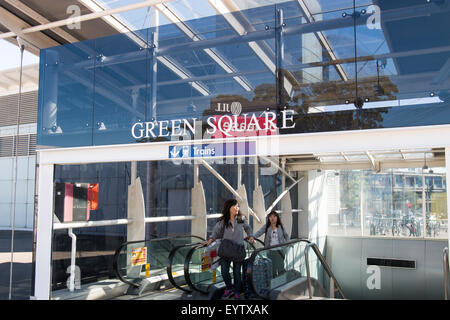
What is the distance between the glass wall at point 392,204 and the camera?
60.7 ft

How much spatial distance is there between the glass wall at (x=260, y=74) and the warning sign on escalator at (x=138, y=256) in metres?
2.43

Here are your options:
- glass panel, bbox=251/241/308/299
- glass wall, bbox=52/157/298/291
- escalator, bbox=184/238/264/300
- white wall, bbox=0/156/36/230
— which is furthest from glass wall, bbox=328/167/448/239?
white wall, bbox=0/156/36/230

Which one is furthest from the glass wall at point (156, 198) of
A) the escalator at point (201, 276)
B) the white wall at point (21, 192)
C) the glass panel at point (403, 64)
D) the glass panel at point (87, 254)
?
the glass panel at point (403, 64)

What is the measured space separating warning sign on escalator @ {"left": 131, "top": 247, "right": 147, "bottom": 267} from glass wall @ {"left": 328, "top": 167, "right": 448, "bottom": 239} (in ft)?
39.3

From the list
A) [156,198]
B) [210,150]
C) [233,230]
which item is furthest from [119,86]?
[156,198]

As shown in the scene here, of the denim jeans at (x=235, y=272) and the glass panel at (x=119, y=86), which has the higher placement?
the glass panel at (x=119, y=86)

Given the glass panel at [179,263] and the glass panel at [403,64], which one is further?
the glass panel at [179,263]

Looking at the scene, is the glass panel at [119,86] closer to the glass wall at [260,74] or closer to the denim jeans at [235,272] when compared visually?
the glass wall at [260,74]

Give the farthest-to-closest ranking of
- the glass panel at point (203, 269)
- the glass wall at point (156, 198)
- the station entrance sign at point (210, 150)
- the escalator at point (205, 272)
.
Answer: the glass wall at point (156, 198) → the glass panel at point (203, 269) → the escalator at point (205, 272) → the station entrance sign at point (210, 150)

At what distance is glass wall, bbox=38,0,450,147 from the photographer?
571cm

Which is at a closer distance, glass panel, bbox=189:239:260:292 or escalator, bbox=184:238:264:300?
escalator, bbox=184:238:264:300

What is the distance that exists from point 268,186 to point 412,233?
7.25 m

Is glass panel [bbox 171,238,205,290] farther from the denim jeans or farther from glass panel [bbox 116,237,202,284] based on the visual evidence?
the denim jeans

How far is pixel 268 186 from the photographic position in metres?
14.8
